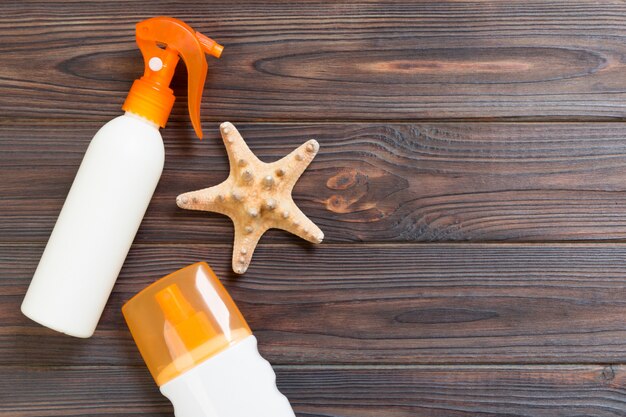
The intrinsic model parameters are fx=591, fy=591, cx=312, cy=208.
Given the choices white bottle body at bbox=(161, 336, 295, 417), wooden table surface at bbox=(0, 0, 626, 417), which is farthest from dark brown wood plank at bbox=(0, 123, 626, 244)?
white bottle body at bbox=(161, 336, 295, 417)

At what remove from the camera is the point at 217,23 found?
25.8 inches

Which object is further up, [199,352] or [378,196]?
[378,196]

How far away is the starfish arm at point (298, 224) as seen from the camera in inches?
24.7

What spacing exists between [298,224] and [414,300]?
0.16m

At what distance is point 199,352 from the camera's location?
572 mm

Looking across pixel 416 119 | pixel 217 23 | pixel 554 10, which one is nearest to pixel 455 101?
pixel 416 119

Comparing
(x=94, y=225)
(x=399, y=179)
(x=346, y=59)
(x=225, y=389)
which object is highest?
(x=346, y=59)

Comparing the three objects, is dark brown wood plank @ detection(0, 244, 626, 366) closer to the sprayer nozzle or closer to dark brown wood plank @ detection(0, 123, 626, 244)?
dark brown wood plank @ detection(0, 123, 626, 244)

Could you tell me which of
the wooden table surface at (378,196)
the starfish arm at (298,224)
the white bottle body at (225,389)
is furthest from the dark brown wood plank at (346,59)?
the white bottle body at (225,389)

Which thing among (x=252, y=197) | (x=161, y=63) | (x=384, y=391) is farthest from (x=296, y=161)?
(x=384, y=391)

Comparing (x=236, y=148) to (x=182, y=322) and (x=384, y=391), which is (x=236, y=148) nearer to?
(x=182, y=322)

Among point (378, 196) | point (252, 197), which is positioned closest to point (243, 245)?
point (252, 197)

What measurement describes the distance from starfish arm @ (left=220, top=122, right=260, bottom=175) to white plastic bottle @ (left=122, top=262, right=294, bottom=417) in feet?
0.41

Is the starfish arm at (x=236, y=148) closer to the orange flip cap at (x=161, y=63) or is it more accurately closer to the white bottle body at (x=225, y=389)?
the orange flip cap at (x=161, y=63)
